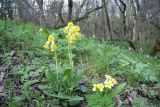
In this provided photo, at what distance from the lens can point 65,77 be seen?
3521 millimetres

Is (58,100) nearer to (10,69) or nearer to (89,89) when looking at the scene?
(89,89)

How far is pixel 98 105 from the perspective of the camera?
3.11m

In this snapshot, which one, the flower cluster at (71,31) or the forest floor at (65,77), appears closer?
the forest floor at (65,77)

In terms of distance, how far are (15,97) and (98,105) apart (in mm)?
1078

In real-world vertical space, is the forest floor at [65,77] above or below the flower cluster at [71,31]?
below

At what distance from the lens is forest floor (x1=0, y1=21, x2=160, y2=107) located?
3.49 meters

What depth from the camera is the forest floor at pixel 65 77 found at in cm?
349

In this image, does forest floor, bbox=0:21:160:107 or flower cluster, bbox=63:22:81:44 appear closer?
forest floor, bbox=0:21:160:107

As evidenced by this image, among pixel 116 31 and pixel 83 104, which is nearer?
pixel 83 104

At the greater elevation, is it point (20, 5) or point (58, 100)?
point (20, 5)

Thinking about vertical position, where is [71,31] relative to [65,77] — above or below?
above

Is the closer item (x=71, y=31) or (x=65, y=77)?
(x=65, y=77)

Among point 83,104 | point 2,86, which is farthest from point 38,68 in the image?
point 83,104

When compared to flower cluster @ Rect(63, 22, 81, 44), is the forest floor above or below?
below
